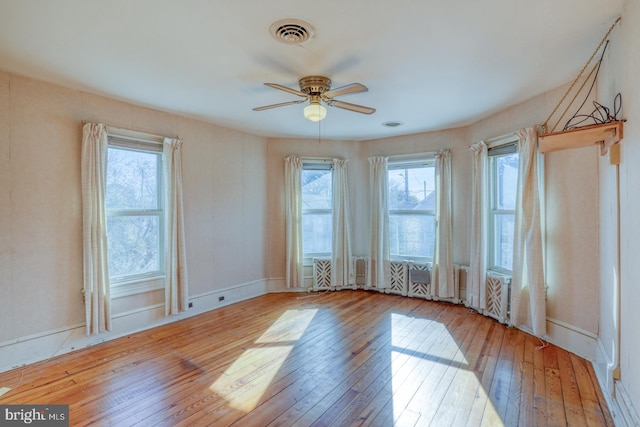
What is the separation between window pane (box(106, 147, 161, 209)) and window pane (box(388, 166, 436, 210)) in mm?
3390

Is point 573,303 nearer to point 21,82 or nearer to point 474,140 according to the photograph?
point 474,140

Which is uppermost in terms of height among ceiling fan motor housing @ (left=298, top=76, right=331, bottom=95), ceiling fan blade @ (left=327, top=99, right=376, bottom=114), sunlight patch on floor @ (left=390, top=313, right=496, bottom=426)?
ceiling fan motor housing @ (left=298, top=76, right=331, bottom=95)

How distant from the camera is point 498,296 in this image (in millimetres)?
3775

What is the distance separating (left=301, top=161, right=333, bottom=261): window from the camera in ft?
17.5

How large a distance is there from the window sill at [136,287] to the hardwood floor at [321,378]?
465mm

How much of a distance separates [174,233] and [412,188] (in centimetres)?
345

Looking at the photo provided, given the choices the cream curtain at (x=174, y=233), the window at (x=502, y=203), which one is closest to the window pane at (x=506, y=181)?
the window at (x=502, y=203)

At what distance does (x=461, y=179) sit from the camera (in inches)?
179

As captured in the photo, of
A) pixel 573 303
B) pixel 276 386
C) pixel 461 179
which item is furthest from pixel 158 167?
pixel 573 303

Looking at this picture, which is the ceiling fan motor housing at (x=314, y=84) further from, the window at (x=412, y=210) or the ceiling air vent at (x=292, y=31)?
the window at (x=412, y=210)

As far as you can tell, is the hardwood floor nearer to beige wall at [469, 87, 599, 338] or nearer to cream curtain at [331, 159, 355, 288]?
beige wall at [469, 87, 599, 338]

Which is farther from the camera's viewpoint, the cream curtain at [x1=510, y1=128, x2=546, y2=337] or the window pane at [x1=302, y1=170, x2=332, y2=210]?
the window pane at [x1=302, y1=170, x2=332, y2=210]

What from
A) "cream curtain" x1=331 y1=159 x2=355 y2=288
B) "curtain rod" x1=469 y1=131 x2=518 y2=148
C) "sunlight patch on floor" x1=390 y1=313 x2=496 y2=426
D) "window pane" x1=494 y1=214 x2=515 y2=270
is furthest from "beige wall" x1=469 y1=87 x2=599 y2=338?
"cream curtain" x1=331 y1=159 x2=355 y2=288

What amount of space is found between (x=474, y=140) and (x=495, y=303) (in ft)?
6.86
